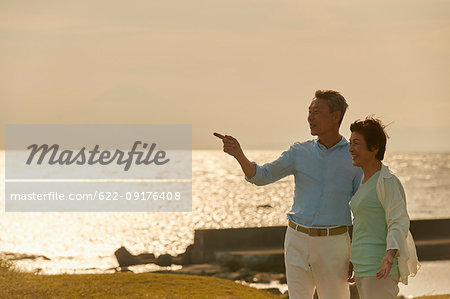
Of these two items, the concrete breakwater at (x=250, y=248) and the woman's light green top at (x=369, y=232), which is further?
the concrete breakwater at (x=250, y=248)

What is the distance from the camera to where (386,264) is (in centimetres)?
438

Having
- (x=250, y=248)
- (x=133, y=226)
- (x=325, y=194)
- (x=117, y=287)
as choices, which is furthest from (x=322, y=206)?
(x=133, y=226)

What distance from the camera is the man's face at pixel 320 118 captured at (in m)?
5.24

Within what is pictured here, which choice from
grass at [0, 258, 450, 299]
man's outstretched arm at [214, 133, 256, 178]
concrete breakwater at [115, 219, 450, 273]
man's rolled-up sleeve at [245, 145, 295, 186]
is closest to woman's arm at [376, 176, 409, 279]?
man's rolled-up sleeve at [245, 145, 295, 186]

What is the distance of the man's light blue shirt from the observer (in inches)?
207

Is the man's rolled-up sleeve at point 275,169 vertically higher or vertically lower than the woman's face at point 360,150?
lower

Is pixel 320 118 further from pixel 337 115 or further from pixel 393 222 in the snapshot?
pixel 393 222

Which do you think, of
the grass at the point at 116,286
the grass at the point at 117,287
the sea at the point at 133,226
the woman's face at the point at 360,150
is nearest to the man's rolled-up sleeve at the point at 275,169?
the woman's face at the point at 360,150

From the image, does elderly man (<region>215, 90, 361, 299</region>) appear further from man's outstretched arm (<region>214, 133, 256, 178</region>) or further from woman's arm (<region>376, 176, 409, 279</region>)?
woman's arm (<region>376, 176, 409, 279</region>)

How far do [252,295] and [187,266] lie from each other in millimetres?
11959

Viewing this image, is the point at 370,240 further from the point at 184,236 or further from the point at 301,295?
the point at 184,236

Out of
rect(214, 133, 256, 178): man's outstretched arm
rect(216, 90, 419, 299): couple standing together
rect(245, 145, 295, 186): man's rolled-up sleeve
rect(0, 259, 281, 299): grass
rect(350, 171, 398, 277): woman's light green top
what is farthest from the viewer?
rect(0, 259, 281, 299): grass

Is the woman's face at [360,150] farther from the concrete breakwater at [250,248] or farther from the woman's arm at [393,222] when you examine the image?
the concrete breakwater at [250,248]

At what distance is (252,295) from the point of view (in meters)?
11.2
